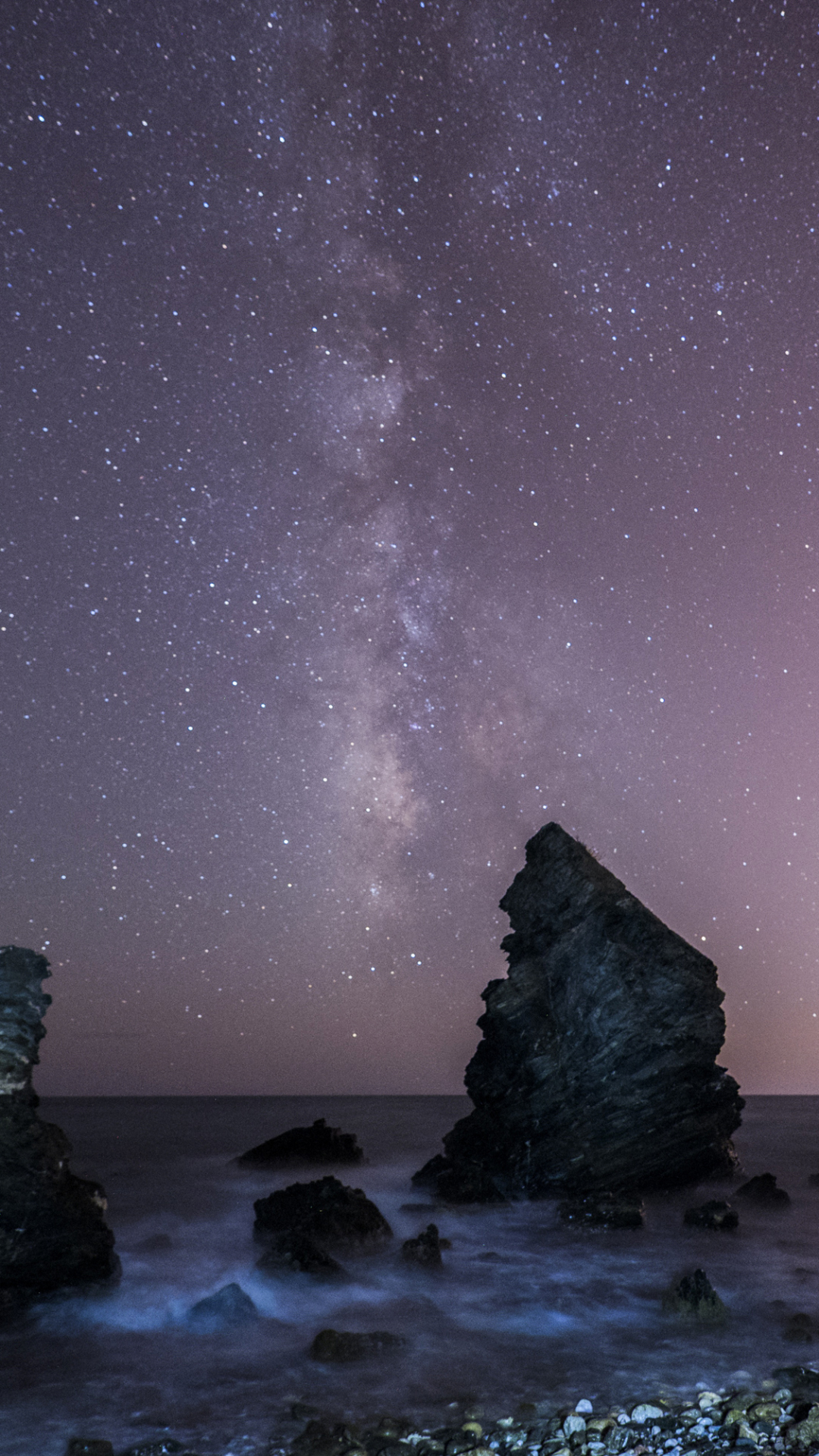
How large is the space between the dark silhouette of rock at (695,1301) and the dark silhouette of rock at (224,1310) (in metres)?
7.22

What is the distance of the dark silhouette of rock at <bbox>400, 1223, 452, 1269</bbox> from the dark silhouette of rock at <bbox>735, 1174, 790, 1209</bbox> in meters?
11.7

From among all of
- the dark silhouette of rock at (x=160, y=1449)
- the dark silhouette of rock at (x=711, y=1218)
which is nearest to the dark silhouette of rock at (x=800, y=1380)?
the dark silhouette of rock at (x=160, y=1449)

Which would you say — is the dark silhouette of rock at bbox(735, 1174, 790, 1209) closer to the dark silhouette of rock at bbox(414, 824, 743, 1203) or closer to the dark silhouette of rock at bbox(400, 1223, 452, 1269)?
the dark silhouette of rock at bbox(414, 824, 743, 1203)

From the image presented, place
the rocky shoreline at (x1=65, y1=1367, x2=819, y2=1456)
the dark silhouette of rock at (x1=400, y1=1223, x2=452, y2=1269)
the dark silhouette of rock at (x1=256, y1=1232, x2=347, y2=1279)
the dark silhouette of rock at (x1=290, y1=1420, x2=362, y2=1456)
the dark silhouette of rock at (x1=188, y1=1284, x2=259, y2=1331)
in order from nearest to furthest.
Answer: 1. the rocky shoreline at (x1=65, y1=1367, x2=819, y2=1456)
2. the dark silhouette of rock at (x1=290, y1=1420, x2=362, y2=1456)
3. the dark silhouette of rock at (x1=188, y1=1284, x2=259, y2=1331)
4. the dark silhouette of rock at (x1=256, y1=1232, x2=347, y2=1279)
5. the dark silhouette of rock at (x1=400, y1=1223, x2=452, y2=1269)

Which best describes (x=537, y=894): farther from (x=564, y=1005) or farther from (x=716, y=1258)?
(x=716, y=1258)

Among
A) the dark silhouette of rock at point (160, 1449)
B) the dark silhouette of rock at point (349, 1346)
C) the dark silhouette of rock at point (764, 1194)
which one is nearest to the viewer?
the dark silhouette of rock at point (160, 1449)

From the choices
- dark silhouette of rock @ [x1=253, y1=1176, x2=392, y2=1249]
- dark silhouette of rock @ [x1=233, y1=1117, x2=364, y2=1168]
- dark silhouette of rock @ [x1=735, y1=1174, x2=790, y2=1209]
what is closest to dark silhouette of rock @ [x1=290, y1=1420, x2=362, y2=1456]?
dark silhouette of rock @ [x1=253, y1=1176, x2=392, y2=1249]

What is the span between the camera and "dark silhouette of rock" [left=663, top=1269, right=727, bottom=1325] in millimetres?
12609

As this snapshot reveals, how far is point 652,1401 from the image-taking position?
884 cm

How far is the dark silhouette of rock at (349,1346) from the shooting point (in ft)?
36.7

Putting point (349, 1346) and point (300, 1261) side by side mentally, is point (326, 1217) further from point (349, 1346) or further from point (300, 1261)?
point (349, 1346)

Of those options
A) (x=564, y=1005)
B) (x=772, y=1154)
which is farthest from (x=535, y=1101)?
(x=772, y=1154)

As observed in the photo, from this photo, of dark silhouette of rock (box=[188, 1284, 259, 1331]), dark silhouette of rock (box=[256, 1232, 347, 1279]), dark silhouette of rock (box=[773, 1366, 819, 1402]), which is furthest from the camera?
dark silhouette of rock (box=[256, 1232, 347, 1279])

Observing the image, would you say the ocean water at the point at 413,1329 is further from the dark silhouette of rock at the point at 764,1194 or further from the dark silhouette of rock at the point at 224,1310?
the dark silhouette of rock at the point at 764,1194
